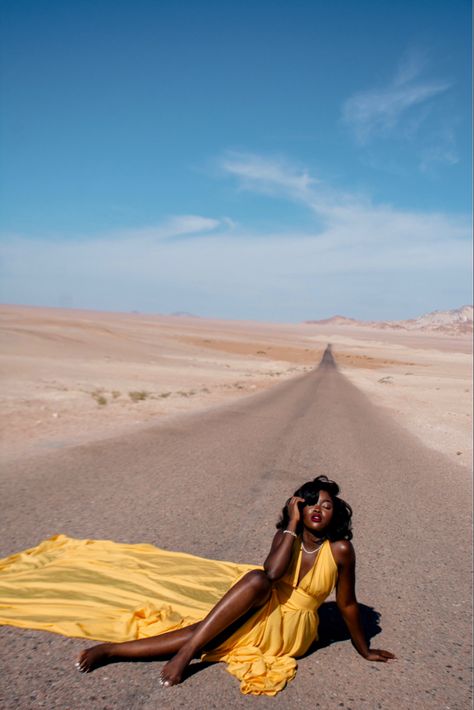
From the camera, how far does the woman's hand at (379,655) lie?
423cm

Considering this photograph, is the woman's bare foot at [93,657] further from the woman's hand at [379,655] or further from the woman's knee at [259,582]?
Answer: the woman's hand at [379,655]

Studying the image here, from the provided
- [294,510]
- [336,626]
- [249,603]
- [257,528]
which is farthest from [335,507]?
[257,528]

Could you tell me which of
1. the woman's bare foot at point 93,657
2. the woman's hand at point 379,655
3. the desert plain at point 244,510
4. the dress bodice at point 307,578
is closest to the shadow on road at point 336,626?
the desert plain at point 244,510

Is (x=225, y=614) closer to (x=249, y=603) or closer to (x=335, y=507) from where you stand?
(x=249, y=603)

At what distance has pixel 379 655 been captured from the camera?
4246 millimetres

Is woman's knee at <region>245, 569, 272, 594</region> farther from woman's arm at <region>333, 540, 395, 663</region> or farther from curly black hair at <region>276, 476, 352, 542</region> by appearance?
woman's arm at <region>333, 540, 395, 663</region>

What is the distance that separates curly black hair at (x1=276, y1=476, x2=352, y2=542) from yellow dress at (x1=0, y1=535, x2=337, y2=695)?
0.42ft

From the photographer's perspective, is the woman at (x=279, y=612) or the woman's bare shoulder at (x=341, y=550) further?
the woman's bare shoulder at (x=341, y=550)

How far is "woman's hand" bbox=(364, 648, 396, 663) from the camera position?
167 inches

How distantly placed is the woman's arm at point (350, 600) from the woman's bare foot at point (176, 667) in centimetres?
117

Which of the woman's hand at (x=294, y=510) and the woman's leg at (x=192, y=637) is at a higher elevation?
the woman's hand at (x=294, y=510)

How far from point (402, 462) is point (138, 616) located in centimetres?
929

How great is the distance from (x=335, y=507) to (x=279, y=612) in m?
0.82

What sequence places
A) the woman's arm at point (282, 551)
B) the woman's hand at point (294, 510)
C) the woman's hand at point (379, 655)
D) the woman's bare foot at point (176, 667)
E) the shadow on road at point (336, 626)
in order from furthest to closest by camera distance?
the shadow on road at point (336, 626)
the woman's hand at point (379, 655)
the woman's hand at point (294, 510)
the woman's arm at point (282, 551)
the woman's bare foot at point (176, 667)
